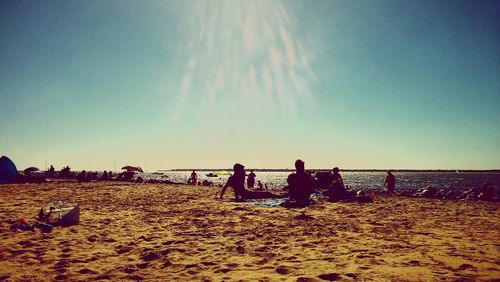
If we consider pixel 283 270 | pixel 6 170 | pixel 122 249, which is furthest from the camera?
pixel 6 170

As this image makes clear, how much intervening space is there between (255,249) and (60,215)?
5669 millimetres

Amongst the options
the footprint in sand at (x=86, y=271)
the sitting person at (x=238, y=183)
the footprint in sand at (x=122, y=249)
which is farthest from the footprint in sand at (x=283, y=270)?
the sitting person at (x=238, y=183)

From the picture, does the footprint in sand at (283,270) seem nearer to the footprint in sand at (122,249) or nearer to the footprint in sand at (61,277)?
the footprint in sand at (122,249)

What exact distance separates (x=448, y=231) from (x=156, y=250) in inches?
285

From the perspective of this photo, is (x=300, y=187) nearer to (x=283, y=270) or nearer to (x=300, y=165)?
(x=300, y=165)

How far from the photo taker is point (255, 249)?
560 cm

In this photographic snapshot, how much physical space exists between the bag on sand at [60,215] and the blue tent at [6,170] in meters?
15.7

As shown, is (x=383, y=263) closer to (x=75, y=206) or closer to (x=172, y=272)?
(x=172, y=272)

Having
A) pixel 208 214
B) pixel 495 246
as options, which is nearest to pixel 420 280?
pixel 495 246

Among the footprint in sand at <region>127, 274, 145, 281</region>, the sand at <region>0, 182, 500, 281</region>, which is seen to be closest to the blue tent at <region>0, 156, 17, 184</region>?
the sand at <region>0, 182, 500, 281</region>

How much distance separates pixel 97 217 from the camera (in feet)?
29.1

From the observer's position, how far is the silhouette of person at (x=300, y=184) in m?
12.5

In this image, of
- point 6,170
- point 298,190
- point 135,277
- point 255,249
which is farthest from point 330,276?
point 6,170

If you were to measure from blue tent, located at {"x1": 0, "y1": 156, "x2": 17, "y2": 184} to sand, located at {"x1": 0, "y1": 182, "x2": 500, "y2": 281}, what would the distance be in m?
13.1
